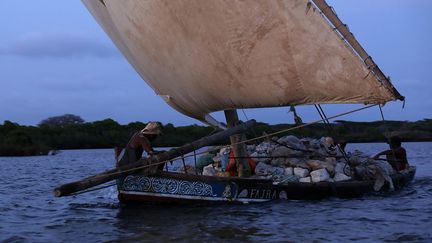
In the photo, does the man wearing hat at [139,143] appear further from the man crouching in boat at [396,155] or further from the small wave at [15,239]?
the man crouching in boat at [396,155]

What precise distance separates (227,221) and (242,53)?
3188 mm

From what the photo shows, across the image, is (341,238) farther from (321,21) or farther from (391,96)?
(321,21)

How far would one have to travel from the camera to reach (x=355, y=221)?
12.2 meters

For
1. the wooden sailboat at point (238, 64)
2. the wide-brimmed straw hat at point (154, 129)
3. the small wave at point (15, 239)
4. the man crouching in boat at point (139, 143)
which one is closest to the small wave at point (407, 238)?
the wooden sailboat at point (238, 64)

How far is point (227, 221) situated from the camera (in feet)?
39.0

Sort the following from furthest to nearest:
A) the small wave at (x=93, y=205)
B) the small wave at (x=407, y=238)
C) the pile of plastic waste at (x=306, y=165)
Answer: the pile of plastic waste at (x=306, y=165), the small wave at (x=93, y=205), the small wave at (x=407, y=238)

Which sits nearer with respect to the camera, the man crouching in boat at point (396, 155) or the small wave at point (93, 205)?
the small wave at point (93, 205)

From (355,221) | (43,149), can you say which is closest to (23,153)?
(43,149)

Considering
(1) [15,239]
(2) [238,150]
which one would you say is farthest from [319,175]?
(1) [15,239]

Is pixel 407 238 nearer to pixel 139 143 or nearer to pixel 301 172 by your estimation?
pixel 301 172

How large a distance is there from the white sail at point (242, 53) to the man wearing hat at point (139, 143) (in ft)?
4.59

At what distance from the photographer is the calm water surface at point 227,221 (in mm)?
10719

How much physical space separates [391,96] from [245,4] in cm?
319

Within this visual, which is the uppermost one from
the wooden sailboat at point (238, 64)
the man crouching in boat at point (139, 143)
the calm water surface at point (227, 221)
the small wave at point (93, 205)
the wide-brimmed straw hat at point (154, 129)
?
the wooden sailboat at point (238, 64)
